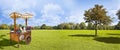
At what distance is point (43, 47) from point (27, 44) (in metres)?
2.27

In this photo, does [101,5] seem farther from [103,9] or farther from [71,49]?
[71,49]

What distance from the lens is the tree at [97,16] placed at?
45.9 metres

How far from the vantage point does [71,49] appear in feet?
84.6

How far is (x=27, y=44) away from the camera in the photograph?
89.9 ft

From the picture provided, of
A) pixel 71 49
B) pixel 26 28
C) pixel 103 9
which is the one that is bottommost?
pixel 71 49

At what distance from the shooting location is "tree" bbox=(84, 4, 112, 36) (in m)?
45.9

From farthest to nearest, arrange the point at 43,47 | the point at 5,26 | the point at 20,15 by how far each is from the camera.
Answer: the point at 5,26, the point at 43,47, the point at 20,15

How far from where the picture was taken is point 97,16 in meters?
45.9

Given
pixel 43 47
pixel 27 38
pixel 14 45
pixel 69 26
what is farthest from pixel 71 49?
pixel 69 26

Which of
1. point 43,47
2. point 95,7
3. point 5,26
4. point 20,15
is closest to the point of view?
point 20,15

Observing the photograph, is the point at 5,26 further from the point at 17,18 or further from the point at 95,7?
the point at 17,18

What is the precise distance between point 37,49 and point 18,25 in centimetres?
402

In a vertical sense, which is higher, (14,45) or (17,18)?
(17,18)

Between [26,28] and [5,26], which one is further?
[5,26]
